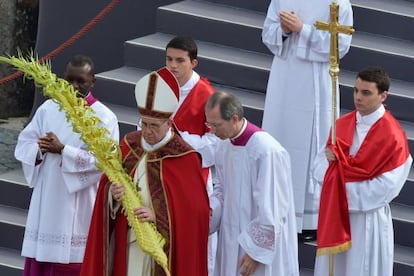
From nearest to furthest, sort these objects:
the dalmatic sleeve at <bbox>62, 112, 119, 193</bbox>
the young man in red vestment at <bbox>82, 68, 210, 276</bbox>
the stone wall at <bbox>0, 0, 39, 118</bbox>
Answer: the young man in red vestment at <bbox>82, 68, 210, 276</bbox> < the dalmatic sleeve at <bbox>62, 112, 119, 193</bbox> < the stone wall at <bbox>0, 0, 39, 118</bbox>

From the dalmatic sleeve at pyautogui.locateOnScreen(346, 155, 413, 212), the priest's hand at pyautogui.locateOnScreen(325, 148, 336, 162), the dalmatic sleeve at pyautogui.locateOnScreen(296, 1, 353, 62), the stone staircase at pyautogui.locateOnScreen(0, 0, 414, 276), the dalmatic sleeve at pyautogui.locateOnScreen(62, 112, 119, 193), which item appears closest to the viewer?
the dalmatic sleeve at pyautogui.locateOnScreen(346, 155, 413, 212)

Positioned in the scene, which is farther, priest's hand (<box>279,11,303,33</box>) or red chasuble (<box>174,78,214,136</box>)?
priest's hand (<box>279,11,303,33</box>)

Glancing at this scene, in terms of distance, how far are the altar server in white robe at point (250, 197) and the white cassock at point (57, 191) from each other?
3.69 feet

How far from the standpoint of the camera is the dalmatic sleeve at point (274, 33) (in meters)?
11.2

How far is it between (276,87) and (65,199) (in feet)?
5.93

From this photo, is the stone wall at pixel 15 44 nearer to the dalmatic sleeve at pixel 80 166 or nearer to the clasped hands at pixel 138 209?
the dalmatic sleeve at pixel 80 166

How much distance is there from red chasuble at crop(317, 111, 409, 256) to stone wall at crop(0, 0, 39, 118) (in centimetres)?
649

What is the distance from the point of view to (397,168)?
996 centimetres

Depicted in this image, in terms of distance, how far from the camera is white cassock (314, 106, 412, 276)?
997cm

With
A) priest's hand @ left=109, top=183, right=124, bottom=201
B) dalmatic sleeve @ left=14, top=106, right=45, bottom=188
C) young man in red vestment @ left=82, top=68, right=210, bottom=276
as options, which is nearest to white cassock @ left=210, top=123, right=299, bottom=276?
young man in red vestment @ left=82, top=68, right=210, bottom=276

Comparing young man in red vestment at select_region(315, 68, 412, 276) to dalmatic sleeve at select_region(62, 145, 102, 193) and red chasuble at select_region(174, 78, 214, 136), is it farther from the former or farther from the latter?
dalmatic sleeve at select_region(62, 145, 102, 193)

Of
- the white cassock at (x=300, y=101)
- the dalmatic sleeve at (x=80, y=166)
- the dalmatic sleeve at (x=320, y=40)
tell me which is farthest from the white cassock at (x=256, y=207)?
the dalmatic sleeve at (x=320, y=40)

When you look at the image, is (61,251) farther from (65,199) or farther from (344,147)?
(344,147)

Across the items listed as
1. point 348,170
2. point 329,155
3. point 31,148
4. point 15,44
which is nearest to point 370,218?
point 348,170
